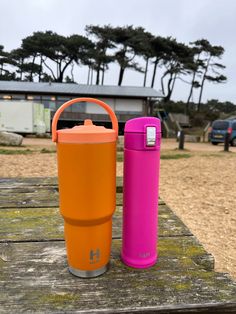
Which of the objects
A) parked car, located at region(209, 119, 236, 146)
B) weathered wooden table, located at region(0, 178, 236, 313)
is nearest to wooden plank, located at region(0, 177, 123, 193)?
weathered wooden table, located at region(0, 178, 236, 313)

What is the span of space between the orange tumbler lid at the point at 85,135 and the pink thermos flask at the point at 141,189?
0.13 metres

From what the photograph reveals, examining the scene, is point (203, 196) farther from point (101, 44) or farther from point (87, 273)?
point (101, 44)

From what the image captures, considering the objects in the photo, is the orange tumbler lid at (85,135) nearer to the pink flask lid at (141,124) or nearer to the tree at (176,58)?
the pink flask lid at (141,124)

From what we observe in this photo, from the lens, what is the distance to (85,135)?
3.40 ft

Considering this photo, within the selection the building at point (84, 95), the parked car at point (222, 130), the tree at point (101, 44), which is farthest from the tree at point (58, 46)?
the parked car at point (222, 130)

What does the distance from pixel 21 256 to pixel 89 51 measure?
110 ft

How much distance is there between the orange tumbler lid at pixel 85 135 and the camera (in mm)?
1038

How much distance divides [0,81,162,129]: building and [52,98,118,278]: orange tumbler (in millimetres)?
22057

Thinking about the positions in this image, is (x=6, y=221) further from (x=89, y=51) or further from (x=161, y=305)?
(x=89, y=51)

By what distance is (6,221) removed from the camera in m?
1.67

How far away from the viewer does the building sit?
23531 mm

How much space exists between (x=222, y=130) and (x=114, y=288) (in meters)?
17.6

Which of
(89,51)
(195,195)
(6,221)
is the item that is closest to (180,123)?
(89,51)

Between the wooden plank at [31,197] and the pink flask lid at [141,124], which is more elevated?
the pink flask lid at [141,124]
